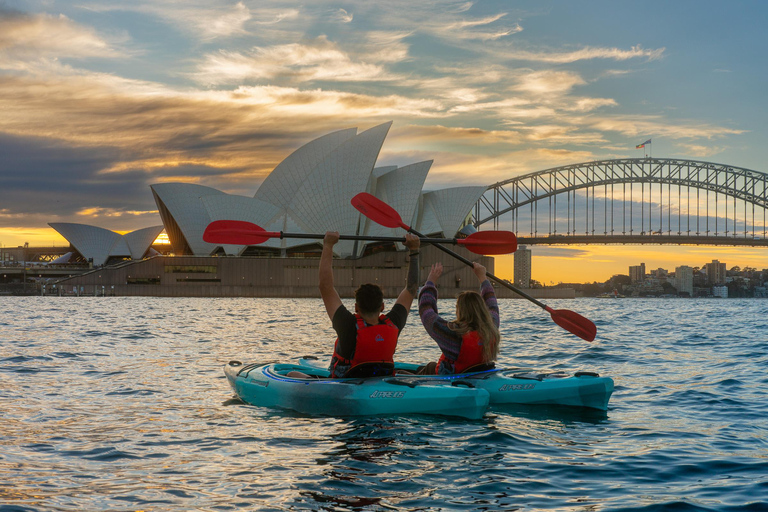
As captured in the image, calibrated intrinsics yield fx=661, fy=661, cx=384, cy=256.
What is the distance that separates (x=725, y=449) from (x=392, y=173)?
65.7 metres

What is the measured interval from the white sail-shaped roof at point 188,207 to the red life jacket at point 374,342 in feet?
224

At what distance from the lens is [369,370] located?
7.52m

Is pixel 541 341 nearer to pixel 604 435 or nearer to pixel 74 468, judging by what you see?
pixel 604 435

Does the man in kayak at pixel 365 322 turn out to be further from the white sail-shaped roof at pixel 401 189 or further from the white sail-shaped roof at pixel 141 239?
the white sail-shaped roof at pixel 141 239

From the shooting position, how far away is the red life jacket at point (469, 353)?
7656mm

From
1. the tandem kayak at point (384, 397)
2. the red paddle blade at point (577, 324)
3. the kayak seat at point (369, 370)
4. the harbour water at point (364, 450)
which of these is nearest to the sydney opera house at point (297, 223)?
the harbour water at point (364, 450)

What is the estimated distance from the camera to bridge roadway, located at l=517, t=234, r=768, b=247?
79000 mm

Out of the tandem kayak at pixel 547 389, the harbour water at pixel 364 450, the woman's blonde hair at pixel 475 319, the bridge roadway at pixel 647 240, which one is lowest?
the harbour water at pixel 364 450

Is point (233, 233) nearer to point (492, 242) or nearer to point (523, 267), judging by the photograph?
point (492, 242)

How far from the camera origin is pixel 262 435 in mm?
6836

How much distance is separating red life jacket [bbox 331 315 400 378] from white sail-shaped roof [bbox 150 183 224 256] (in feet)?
224

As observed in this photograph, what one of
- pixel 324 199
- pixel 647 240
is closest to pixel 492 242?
pixel 324 199

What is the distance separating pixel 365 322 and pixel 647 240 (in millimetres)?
78969

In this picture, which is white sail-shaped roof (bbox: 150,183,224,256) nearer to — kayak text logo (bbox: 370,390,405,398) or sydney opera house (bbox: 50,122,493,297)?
sydney opera house (bbox: 50,122,493,297)
